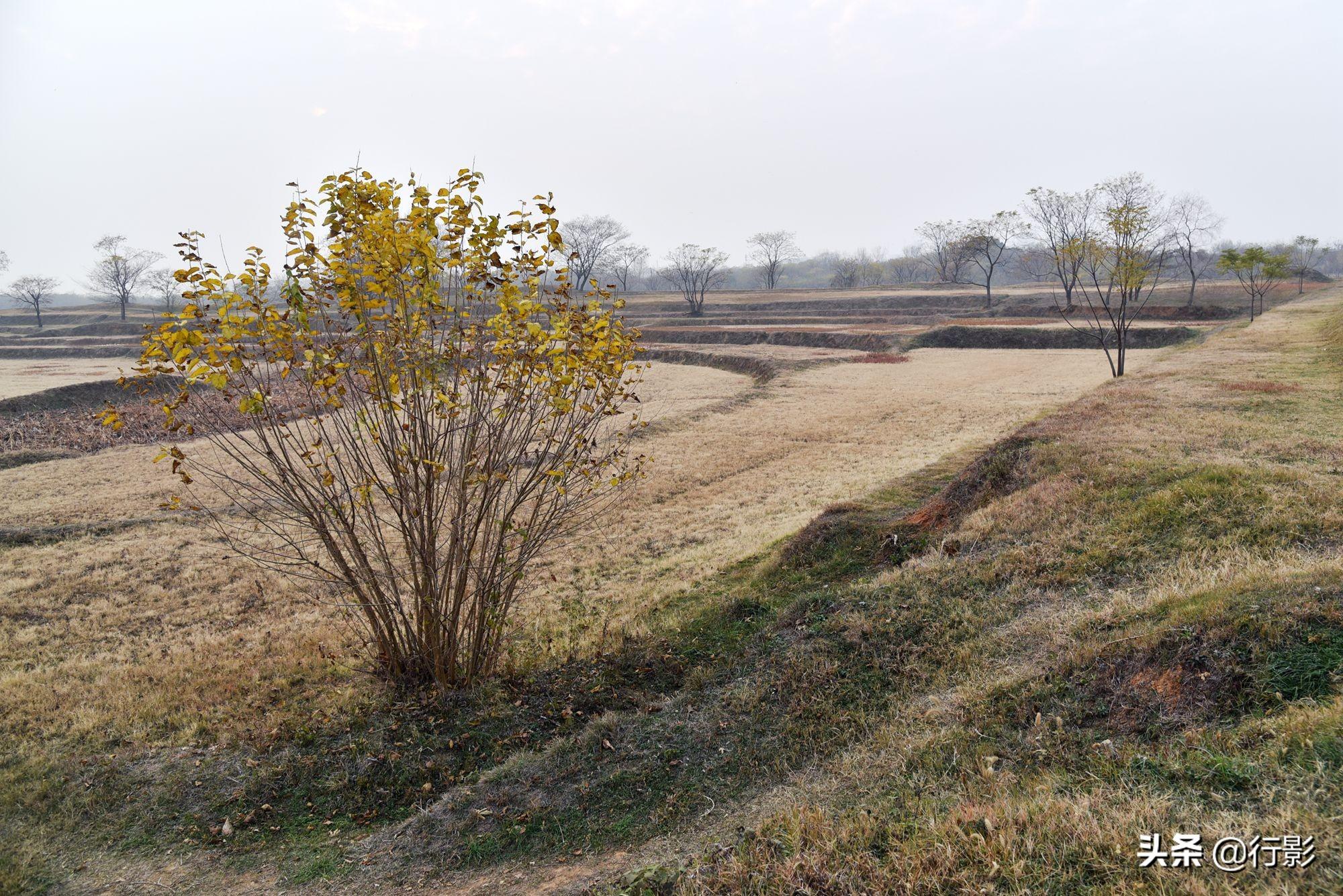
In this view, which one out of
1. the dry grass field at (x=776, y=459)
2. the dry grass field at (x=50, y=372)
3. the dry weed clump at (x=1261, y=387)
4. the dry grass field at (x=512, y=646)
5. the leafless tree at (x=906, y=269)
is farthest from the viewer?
the leafless tree at (x=906, y=269)

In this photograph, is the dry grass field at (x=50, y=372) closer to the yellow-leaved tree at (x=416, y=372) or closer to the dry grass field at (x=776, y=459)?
the dry grass field at (x=776, y=459)

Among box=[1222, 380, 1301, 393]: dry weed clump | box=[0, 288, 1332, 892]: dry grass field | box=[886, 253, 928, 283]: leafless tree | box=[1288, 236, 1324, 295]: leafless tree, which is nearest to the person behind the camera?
box=[0, 288, 1332, 892]: dry grass field

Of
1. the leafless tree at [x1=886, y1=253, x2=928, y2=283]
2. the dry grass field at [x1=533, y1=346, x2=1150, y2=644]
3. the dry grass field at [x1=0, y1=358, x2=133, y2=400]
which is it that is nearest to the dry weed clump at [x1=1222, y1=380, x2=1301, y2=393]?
the dry grass field at [x1=533, y1=346, x2=1150, y2=644]

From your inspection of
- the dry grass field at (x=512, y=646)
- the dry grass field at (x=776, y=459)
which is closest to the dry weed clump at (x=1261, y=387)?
the dry grass field at (x=512, y=646)

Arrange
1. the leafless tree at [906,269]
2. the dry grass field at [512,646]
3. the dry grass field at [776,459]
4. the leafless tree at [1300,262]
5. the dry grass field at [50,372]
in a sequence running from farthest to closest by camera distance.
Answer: the leafless tree at [906,269] < the leafless tree at [1300,262] < the dry grass field at [50,372] < the dry grass field at [776,459] < the dry grass field at [512,646]

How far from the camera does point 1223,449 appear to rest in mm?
8789

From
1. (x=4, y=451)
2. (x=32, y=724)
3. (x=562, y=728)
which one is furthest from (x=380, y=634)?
(x=4, y=451)

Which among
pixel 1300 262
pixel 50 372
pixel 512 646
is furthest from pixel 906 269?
pixel 512 646

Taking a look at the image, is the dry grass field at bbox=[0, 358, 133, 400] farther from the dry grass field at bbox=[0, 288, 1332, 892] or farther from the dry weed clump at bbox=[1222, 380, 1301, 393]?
the dry weed clump at bbox=[1222, 380, 1301, 393]

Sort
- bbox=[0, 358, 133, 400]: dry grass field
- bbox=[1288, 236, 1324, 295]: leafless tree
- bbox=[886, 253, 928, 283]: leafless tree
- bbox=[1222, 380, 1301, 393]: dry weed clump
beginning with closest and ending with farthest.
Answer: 1. bbox=[1222, 380, 1301, 393]: dry weed clump
2. bbox=[0, 358, 133, 400]: dry grass field
3. bbox=[1288, 236, 1324, 295]: leafless tree
4. bbox=[886, 253, 928, 283]: leafless tree

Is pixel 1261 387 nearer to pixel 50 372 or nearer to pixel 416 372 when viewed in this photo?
pixel 416 372

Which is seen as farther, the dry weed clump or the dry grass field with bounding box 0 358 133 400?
the dry grass field with bounding box 0 358 133 400

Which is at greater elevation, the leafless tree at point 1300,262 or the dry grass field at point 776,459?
the leafless tree at point 1300,262

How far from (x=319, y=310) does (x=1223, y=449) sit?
9.99 metres
